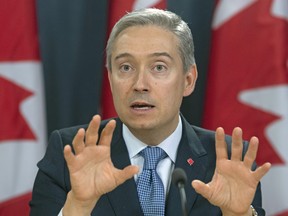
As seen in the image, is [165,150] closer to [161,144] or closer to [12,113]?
[161,144]

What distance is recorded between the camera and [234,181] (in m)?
1.50

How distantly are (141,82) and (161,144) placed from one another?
215mm

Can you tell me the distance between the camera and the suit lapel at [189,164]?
1.66 m

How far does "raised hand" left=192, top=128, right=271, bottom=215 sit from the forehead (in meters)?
0.35

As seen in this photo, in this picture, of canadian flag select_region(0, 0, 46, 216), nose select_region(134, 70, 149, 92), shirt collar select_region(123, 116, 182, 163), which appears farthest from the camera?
canadian flag select_region(0, 0, 46, 216)

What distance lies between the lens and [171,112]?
170 centimetres

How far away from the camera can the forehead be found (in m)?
1.69

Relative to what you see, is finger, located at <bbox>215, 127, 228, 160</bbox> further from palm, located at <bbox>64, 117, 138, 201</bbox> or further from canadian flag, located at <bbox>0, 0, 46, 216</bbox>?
canadian flag, located at <bbox>0, 0, 46, 216</bbox>

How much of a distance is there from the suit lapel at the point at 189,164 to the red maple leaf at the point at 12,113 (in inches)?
27.7

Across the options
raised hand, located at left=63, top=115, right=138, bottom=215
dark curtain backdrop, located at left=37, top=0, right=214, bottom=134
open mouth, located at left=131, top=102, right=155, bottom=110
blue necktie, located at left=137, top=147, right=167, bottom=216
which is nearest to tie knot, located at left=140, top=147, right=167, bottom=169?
blue necktie, located at left=137, top=147, right=167, bottom=216

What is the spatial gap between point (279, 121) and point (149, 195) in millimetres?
793

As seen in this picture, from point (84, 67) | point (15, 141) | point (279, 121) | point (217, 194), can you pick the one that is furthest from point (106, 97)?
point (217, 194)

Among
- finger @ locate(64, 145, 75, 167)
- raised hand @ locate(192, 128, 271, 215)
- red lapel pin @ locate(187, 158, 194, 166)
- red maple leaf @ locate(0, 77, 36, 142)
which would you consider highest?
finger @ locate(64, 145, 75, 167)

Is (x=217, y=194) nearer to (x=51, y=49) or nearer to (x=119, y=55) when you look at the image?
(x=119, y=55)
